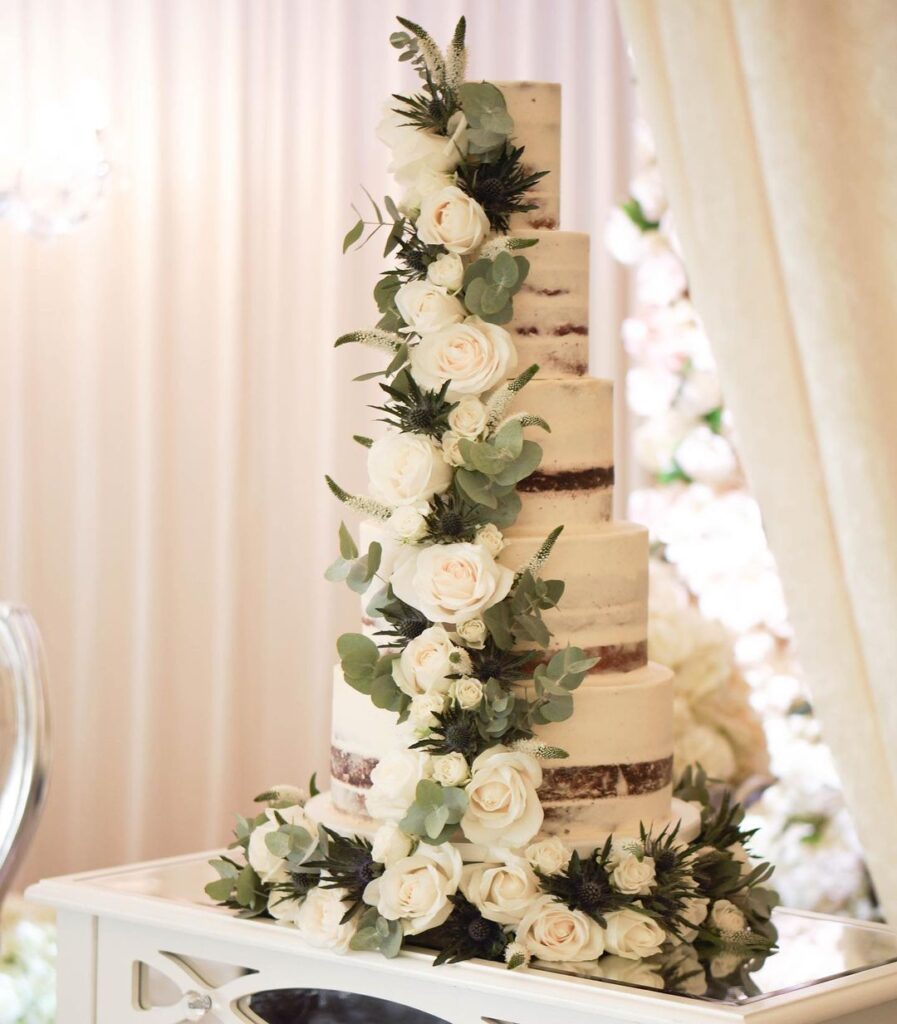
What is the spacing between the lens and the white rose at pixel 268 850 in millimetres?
1455

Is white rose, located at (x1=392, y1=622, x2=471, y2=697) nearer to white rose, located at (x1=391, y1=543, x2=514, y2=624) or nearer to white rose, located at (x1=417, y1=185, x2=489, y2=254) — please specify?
white rose, located at (x1=391, y1=543, x2=514, y2=624)

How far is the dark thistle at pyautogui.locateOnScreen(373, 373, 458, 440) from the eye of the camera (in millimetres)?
1433

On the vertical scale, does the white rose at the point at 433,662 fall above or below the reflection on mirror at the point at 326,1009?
above

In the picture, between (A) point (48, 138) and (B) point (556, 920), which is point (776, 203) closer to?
(B) point (556, 920)

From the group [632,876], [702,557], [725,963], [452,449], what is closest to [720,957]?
[725,963]

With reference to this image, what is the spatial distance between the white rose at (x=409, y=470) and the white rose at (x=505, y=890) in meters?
0.35

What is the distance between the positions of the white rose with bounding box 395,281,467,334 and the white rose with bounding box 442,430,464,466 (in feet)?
0.35

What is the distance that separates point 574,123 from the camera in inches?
138

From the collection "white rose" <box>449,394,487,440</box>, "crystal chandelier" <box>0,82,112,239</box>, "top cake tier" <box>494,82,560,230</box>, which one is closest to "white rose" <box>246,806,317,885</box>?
"white rose" <box>449,394,487,440</box>

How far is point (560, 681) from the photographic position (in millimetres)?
1369

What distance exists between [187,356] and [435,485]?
6.39 feet

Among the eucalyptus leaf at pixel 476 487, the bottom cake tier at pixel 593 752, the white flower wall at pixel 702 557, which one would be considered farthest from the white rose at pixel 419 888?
the white flower wall at pixel 702 557

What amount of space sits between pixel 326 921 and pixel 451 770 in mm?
183

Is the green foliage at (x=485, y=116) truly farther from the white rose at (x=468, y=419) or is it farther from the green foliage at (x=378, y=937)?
the green foliage at (x=378, y=937)
